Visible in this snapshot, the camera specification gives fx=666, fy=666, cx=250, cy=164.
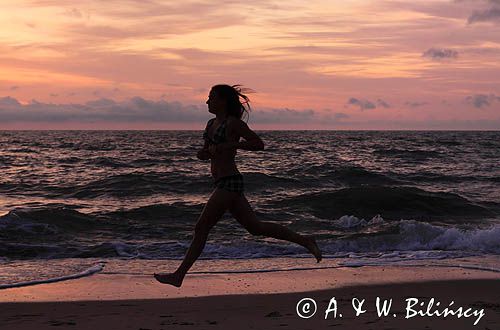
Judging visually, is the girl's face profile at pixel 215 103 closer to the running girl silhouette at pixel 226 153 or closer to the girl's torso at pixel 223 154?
the running girl silhouette at pixel 226 153

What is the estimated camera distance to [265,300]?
295 inches

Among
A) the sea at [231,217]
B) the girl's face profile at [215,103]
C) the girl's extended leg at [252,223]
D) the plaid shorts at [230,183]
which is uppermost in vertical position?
the girl's face profile at [215,103]

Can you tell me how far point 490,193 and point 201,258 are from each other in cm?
1587

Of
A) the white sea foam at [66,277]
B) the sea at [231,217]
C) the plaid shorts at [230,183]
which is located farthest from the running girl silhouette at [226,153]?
the sea at [231,217]

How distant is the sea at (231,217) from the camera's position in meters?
11.2

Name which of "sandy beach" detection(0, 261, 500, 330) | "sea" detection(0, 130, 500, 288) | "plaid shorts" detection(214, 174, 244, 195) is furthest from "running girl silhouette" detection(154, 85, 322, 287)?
"sea" detection(0, 130, 500, 288)

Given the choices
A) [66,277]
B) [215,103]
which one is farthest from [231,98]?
[66,277]

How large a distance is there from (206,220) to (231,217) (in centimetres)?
1027

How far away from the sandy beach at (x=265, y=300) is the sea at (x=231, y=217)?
2.63ft

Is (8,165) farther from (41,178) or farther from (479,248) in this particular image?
(479,248)

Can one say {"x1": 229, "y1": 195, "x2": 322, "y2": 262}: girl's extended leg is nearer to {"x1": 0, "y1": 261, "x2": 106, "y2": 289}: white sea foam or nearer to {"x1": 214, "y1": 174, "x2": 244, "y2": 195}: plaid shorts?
{"x1": 214, "y1": 174, "x2": 244, "y2": 195}: plaid shorts

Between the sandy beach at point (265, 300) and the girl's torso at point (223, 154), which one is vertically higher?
the girl's torso at point (223, 154)

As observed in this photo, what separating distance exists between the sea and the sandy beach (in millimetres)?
801

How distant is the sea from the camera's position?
11.2 m
